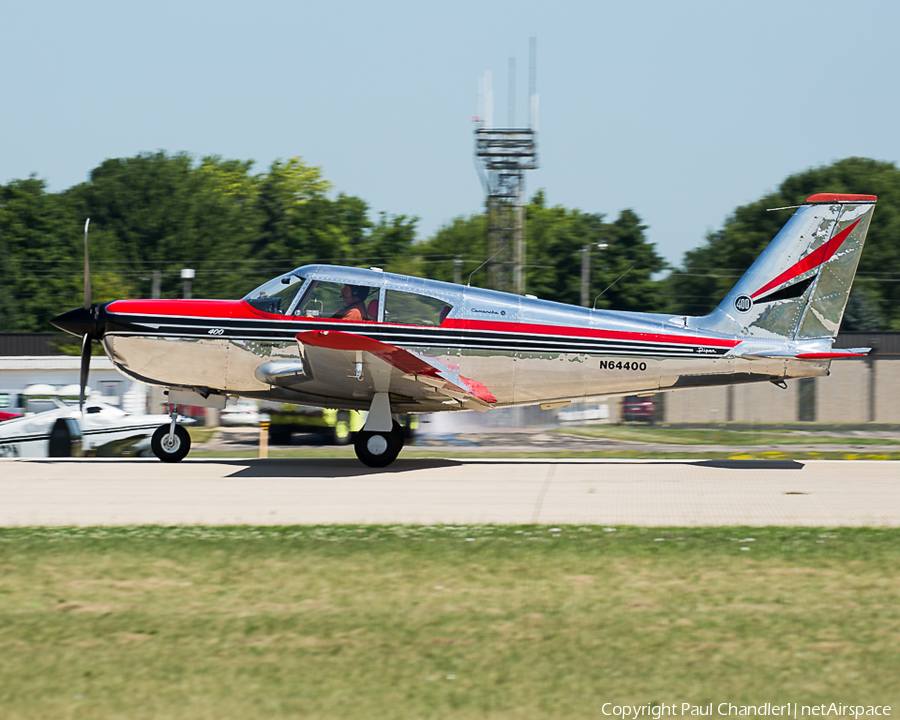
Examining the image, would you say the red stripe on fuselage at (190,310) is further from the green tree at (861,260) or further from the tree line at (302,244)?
the green tree at (861,260)

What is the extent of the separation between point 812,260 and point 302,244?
60921 mm

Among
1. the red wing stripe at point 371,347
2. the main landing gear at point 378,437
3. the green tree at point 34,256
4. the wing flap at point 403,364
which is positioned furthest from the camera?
the green tree at point 34,256

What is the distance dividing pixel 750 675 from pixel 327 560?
3645mm

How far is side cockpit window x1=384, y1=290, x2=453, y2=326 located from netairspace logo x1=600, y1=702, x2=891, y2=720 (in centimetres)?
876

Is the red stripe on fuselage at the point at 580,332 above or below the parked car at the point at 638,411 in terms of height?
above

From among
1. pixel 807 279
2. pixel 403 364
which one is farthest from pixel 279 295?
pixel 807 279

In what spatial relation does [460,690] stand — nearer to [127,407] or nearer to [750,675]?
[750,675]

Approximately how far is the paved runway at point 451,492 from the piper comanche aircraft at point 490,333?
1160mm

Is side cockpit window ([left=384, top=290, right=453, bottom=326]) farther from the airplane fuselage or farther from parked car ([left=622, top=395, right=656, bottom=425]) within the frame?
parked car ([left=622, top=395, right=656, bottom=425])

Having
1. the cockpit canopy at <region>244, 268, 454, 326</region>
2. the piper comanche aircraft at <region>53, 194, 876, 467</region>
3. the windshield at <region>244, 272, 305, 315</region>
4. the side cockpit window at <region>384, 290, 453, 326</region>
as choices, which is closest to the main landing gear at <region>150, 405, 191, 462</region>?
the piper comanche aircraft at <region>53, 194, 876, 467</region>

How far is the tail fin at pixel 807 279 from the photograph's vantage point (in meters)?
12.9

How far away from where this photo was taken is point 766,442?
23812mm

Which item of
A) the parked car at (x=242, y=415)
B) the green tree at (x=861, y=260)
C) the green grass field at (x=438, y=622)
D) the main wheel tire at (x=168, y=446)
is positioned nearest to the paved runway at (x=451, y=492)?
the main wheel tire at (x=168, y=446)

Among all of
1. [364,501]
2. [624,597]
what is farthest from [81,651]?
[364,501]
